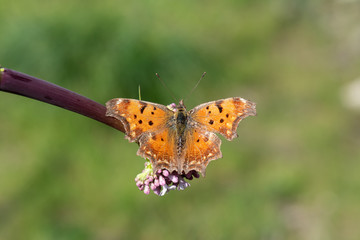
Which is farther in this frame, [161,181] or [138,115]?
Result: [138,115]

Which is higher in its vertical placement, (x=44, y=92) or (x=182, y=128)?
(x=182, y=128)

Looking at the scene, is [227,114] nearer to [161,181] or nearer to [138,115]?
[138,115]

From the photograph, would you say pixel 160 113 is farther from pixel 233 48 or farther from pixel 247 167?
pixel 233 48

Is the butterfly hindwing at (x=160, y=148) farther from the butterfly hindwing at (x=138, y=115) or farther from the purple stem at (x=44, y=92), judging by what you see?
the purple stem at (x=44, y=92)

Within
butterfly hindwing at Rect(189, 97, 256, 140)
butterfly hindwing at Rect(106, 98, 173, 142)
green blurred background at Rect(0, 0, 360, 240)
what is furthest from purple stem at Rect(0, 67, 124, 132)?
green blurred background at Rect(0, 0, 360, 240)

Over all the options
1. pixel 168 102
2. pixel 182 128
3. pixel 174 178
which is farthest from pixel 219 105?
pixel 168 102

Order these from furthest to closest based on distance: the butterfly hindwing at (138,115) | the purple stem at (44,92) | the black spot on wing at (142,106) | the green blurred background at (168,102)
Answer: the green blurred background at (168,102)
the black spot on wing at (142,106)
the butterfly hindwing at (138,115)
the purple stem at (44,92)

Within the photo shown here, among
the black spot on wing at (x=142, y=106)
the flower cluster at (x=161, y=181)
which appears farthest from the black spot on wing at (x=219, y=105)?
the flower cluster at (x=161, y=181)
